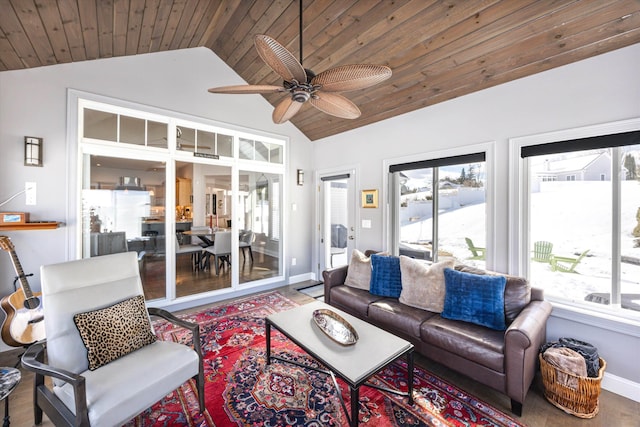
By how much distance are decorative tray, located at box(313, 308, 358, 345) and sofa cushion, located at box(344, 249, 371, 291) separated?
0.96m

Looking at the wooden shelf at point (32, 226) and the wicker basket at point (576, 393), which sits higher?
the wooden shelf at point (32, 226)

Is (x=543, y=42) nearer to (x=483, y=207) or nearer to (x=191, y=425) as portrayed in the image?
(x=483, y=207)

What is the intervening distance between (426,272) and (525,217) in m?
1.11

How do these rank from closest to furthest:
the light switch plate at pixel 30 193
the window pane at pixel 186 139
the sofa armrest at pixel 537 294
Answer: the sofa armrest at pixel 537 294 < the light switch plate at pixel 30 193 < the window pane at pixel 186 139

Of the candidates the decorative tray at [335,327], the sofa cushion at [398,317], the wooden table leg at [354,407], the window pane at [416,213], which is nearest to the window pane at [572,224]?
the window pane at [416,213]

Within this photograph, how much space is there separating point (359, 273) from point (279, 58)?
2.53 metres

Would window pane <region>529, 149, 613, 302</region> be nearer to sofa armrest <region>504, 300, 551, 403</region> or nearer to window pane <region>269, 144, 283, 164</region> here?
sofa armrest <region>504, 300, 551, 403</region>

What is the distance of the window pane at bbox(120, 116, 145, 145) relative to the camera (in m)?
3.29

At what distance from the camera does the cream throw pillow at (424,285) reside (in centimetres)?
259

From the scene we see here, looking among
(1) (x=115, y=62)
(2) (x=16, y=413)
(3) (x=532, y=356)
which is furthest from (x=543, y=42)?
(2) (x=16, y=413)

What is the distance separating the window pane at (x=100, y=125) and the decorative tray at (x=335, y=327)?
325 centimetres

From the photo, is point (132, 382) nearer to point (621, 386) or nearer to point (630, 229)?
point (621, 386)

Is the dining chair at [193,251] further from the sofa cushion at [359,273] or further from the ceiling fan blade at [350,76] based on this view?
the ceiling fan blade at [350,76]

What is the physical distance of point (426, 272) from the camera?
2.74 m
